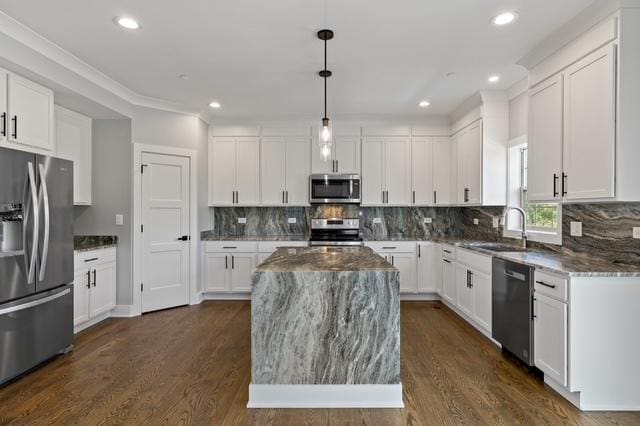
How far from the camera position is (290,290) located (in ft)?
7.50

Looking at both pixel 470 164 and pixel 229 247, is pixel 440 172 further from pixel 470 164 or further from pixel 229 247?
pixel 229 247

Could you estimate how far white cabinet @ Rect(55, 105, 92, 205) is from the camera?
369 cm

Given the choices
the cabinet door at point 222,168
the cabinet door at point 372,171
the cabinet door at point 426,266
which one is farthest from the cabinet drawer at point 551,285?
the cabinet door at point 222,168

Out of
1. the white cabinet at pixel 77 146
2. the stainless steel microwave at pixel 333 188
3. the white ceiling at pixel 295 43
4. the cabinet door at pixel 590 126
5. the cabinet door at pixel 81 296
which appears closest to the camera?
the cabinet door at pixel 590 126

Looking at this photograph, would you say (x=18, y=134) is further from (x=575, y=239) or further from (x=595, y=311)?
(x=575, y=239)

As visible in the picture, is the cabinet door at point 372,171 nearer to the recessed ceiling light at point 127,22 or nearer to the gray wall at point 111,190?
the gray wall at point 111,190

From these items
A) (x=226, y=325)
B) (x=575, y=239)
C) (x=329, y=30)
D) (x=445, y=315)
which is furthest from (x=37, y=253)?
(x=575, y=239)

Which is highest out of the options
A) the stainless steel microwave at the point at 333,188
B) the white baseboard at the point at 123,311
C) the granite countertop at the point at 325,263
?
the stainless steel microwave at the point at 333,188

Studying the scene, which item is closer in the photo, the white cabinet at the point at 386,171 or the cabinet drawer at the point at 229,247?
the cabinet drawer at the point at 229,247

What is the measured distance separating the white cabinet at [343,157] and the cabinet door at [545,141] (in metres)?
2.41

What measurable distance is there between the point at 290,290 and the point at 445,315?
108 inches

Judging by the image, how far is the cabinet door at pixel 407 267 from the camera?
482 cm

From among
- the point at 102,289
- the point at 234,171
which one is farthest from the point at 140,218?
the point at 234,171

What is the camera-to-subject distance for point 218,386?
2521 millimetres
